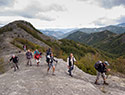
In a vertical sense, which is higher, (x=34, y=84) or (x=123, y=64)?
(x=34, y=84)

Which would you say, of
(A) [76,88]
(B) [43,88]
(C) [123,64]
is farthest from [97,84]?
(C) [123,64]

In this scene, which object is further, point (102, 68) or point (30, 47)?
point (30, 47)

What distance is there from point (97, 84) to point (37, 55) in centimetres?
981

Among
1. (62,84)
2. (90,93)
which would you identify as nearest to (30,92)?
(62,84)

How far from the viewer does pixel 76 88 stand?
9531 millimetres

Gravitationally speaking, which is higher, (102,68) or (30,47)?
(30,47)

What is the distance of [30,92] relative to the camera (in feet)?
27.2

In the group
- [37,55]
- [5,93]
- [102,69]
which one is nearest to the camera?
[5,93]

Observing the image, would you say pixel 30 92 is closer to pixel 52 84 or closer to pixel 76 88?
pixel 52 84

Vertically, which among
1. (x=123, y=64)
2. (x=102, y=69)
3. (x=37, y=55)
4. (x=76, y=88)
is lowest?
(x=123, y=64)

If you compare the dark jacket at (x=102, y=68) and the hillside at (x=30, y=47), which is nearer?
the dark jacket at (x=102, y=68)

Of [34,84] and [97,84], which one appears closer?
[34,84]

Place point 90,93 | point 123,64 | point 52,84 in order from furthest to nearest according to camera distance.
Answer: point 123,64 → point 52,84 → point 90,93

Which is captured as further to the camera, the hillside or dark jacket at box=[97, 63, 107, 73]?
the hillside
